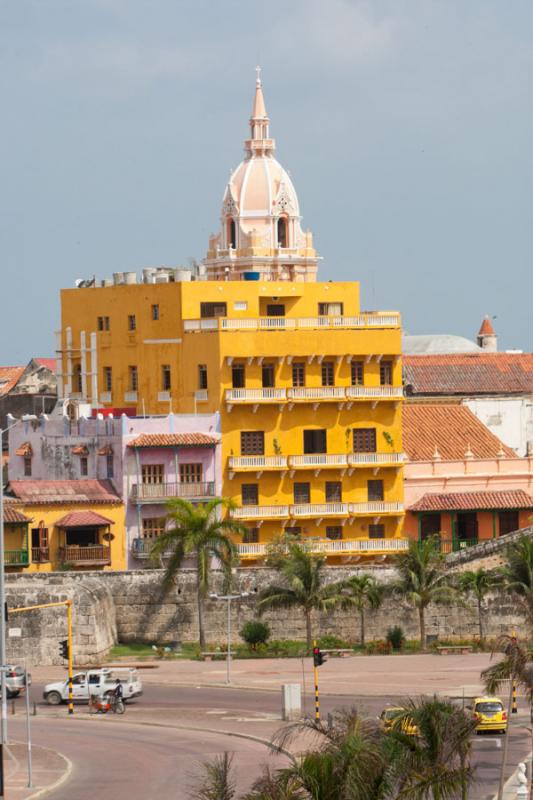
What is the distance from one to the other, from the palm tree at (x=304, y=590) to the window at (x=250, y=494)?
10.6 meters

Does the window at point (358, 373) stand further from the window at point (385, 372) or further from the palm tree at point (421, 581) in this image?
the palm tree at point (421, 581)

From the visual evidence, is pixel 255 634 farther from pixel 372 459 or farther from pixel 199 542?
pixel 372 459

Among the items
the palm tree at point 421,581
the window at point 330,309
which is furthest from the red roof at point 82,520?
the window at point 330,309

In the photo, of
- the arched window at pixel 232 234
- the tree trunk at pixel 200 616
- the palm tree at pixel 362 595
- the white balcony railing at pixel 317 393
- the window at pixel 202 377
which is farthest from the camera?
the arched window at pixel 232 234

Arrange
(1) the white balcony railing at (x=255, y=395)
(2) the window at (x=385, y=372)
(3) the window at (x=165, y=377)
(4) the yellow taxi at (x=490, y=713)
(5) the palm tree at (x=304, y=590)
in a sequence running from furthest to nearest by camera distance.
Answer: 1. (3) the window at (x=165, y=377)
2. (2) the window at (x=385, y=372)
3. (1) the white balcony railing at (x=255, y=395)
4. (5) the palm tree at (x=304, y=590)
5. (4) the yellow taxi at (x=490, y=713)

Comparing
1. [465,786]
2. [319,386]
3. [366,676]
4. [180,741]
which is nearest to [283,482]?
[319,386]

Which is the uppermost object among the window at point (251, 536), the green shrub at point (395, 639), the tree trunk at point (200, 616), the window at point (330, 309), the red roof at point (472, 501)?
the window at point (330, 309)

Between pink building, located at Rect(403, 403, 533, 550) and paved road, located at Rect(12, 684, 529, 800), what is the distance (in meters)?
25.1

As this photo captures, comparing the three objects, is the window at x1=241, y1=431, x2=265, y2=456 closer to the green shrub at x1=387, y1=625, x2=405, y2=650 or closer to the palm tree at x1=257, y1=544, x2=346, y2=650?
the palm tree at x1=257, y1=544, x2=346, y2=650

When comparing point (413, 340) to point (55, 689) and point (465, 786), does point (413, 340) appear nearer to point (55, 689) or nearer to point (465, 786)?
point (55, 689)

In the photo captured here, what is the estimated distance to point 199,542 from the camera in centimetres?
9512

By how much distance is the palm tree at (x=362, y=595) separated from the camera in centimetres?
9525

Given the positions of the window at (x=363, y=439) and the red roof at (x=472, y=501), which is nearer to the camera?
the window at (x=363, y=439)

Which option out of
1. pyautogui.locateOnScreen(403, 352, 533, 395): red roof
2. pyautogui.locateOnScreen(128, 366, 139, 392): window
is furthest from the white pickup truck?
pyautogui.locateOnScreen(403, 352, 533, 395): red roof
